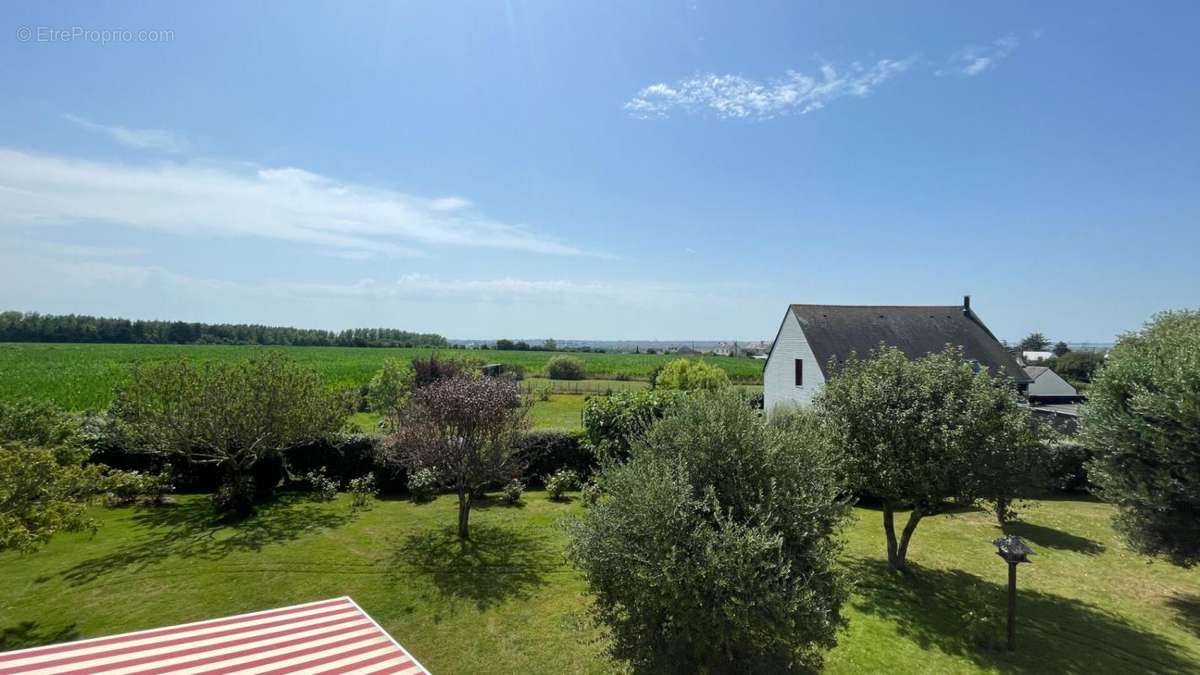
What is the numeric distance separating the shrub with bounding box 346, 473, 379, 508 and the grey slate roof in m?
20.4

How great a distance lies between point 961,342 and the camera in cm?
2570

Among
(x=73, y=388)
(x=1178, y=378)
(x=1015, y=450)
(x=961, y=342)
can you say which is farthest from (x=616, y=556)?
(x=73, y=388)

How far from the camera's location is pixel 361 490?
650 inches

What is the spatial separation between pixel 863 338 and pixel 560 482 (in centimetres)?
1809

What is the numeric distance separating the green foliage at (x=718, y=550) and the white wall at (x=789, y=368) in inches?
669

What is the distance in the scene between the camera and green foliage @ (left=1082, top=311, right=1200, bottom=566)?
866 cm

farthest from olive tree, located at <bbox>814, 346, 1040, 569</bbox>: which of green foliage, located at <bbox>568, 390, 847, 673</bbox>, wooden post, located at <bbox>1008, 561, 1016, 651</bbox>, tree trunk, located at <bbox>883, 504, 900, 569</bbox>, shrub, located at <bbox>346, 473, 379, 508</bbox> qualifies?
shrub, located at <bbox>346, 473, 379, 508</bbox>

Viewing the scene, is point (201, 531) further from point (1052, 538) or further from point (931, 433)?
point (1052, 538)

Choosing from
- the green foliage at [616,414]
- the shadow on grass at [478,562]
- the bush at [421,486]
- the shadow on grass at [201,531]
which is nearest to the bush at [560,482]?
the green foliage at [616,414]

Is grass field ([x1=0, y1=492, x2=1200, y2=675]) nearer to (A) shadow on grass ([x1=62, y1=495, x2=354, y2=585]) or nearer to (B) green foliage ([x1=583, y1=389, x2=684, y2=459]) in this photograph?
(A) shadow on grass ([x1=62, y1=495, x2=354, y2=585])

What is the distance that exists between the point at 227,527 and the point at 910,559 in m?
18.3

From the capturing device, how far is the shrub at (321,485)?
16.0 meters

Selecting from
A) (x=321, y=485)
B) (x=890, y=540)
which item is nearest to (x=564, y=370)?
(x=321, y=485)

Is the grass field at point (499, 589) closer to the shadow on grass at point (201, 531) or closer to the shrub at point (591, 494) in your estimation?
the shadow on grass at point (201, 531)
